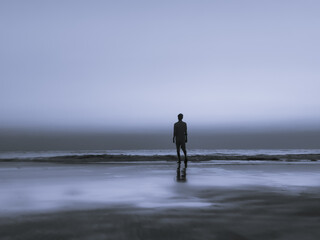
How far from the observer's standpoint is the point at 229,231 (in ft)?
10.4

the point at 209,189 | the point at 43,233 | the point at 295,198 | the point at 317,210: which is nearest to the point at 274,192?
the point at 295,198

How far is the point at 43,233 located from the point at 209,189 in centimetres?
382

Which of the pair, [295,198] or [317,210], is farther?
[295,198]

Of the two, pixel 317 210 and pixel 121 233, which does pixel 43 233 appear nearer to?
pixel 121 233

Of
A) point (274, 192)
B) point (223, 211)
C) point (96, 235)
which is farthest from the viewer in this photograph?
point (274, 192)

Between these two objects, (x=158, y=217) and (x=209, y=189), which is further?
(x=209, y=189)

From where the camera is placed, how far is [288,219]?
12.1ft

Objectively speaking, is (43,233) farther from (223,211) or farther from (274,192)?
(274,192)

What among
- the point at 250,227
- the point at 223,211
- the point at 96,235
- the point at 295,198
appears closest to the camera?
the point at 96,235

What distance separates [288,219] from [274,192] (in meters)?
2.24

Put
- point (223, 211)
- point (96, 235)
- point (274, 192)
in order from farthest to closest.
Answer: point (274, 192)
point (223, 211)
point (96, 235)

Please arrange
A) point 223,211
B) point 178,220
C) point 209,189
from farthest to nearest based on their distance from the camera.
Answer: point 209,189 < point 223,211 < point 178,220

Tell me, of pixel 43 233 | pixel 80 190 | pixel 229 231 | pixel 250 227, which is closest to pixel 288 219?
pixel 250 227

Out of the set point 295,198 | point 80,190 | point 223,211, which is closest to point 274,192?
point 295,198
